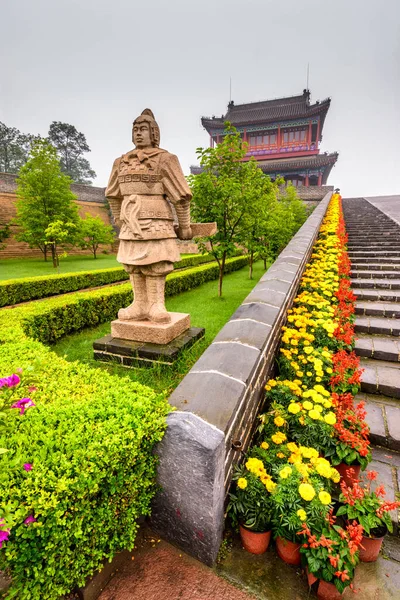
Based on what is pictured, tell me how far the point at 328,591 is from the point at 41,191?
16.3 metres

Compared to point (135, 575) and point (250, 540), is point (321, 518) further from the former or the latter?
point (135, 575)

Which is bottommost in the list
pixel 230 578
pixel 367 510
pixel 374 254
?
pixel 230 578

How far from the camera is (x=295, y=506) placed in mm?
1570

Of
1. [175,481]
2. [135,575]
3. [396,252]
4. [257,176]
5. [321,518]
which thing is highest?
[257,176]

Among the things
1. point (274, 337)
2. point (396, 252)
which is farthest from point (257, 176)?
point (274, 337)

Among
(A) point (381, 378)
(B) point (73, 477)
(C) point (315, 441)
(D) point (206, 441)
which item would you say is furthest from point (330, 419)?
(B) point (73, 477)

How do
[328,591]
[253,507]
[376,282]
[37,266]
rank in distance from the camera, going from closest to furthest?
1. [328,591]
2. [253,507]
3. [376,282]
4. [37,266]

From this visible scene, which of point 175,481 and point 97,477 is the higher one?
point 97,477

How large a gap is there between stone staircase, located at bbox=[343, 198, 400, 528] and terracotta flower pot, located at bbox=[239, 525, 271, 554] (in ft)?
2.77

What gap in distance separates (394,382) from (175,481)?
2425mm

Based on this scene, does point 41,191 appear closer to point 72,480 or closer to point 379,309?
point 379,309

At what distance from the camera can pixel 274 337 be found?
2.93m

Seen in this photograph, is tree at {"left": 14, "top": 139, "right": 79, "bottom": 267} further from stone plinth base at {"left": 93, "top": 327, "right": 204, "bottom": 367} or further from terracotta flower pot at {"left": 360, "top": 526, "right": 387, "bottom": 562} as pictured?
terracotta flower pot at {"left": 360, "top": 526, "right": 387, "bottom": 562}

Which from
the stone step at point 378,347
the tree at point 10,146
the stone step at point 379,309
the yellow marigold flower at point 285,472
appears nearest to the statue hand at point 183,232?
the stone step at point 378,347
